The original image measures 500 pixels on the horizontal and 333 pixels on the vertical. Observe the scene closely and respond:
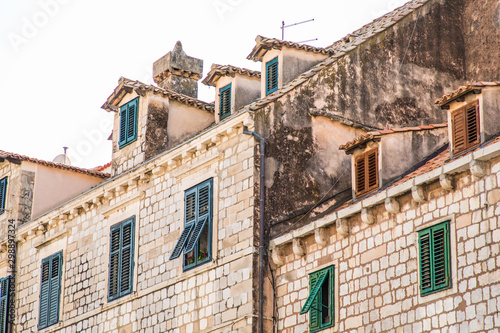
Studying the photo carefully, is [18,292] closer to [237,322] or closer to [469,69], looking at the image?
[237,322]

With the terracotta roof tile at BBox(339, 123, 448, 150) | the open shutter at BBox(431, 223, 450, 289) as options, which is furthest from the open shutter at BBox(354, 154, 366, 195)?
the open shutter at BBox(431, 223, 450, 289)

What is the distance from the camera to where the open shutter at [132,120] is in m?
27.2

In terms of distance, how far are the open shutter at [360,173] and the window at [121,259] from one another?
6489 millimetres

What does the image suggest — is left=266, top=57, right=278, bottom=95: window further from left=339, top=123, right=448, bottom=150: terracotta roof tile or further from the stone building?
left=339, top=123, right=448, bottom=150: terracotta roof tile

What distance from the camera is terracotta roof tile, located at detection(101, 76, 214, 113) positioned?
88.3 feet

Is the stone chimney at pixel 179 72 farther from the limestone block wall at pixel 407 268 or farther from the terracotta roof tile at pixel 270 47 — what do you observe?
the limestone block wall at pixel 407 268

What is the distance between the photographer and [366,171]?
2131cm

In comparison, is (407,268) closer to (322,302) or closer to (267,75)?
(322,302)

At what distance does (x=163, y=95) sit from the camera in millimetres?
27016

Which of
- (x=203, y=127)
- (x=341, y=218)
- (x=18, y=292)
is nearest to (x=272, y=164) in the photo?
(x=341, y=218)

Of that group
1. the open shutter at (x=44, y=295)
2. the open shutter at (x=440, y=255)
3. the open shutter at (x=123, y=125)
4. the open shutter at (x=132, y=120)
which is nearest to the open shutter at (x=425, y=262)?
the open shutter at (x=440, y=255)

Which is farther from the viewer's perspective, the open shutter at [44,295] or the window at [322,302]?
the open shutter at [44,295]

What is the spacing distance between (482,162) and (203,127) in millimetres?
11450

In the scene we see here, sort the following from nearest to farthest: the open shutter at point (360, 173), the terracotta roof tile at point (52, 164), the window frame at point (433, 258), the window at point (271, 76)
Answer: the window frame at point (433, 258) → the open shutter at point (360, 173) → the window at point (271, 76) → the terracotta roof tile at point (52, 164)
